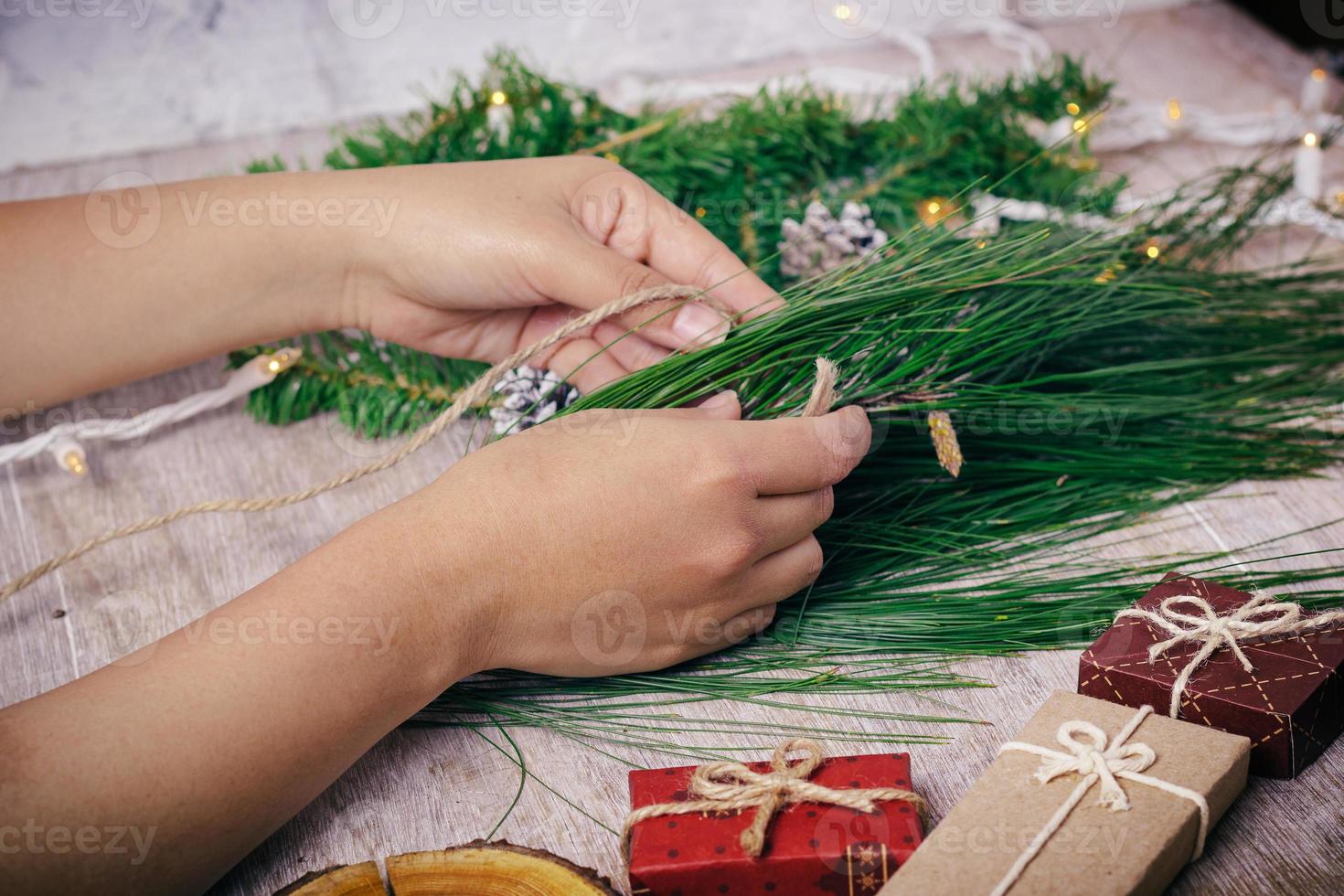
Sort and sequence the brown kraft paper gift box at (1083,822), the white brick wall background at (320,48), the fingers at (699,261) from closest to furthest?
the brown kraft paper gift box at (1083,822) < the fingers at (699,261) < the white brick wall background at (320,48)

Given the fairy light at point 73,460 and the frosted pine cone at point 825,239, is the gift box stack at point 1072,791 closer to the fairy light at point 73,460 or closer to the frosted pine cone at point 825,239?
the frosted pine cone at point 825,239

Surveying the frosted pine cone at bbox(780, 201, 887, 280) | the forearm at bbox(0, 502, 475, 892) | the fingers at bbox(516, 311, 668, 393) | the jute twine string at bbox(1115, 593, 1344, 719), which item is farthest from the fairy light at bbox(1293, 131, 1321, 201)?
the forearm at bbox(0, 502, 475, 892)

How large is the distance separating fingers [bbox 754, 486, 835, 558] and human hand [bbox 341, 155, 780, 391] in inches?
6.0

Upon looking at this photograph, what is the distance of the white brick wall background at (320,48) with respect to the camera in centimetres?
152

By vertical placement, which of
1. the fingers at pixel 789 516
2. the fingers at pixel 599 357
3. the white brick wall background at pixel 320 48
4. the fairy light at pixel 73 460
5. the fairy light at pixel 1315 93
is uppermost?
the white brick wall background at pixel 320 48

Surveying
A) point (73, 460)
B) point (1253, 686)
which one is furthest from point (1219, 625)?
point (73, 460)

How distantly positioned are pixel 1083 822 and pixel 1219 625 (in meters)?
→ 0.18

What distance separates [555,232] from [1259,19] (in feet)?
5.03

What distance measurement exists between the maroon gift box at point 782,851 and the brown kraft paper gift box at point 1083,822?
0.09 ft

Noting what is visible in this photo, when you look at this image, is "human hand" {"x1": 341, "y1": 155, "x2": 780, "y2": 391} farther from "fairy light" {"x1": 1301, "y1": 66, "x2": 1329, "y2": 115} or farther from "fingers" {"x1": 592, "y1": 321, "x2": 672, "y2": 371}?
"fairy light" {"x1": 1301, "y1": 66, "x2": 1329, "y2": 115}

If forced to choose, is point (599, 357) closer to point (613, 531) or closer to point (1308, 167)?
point (613, 531)

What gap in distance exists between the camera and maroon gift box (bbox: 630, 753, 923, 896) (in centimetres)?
60

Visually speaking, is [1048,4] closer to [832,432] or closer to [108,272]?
[832,432]

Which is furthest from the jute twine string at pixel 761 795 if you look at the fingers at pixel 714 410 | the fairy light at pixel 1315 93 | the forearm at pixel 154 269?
the fairy light at pixel 1315 93
